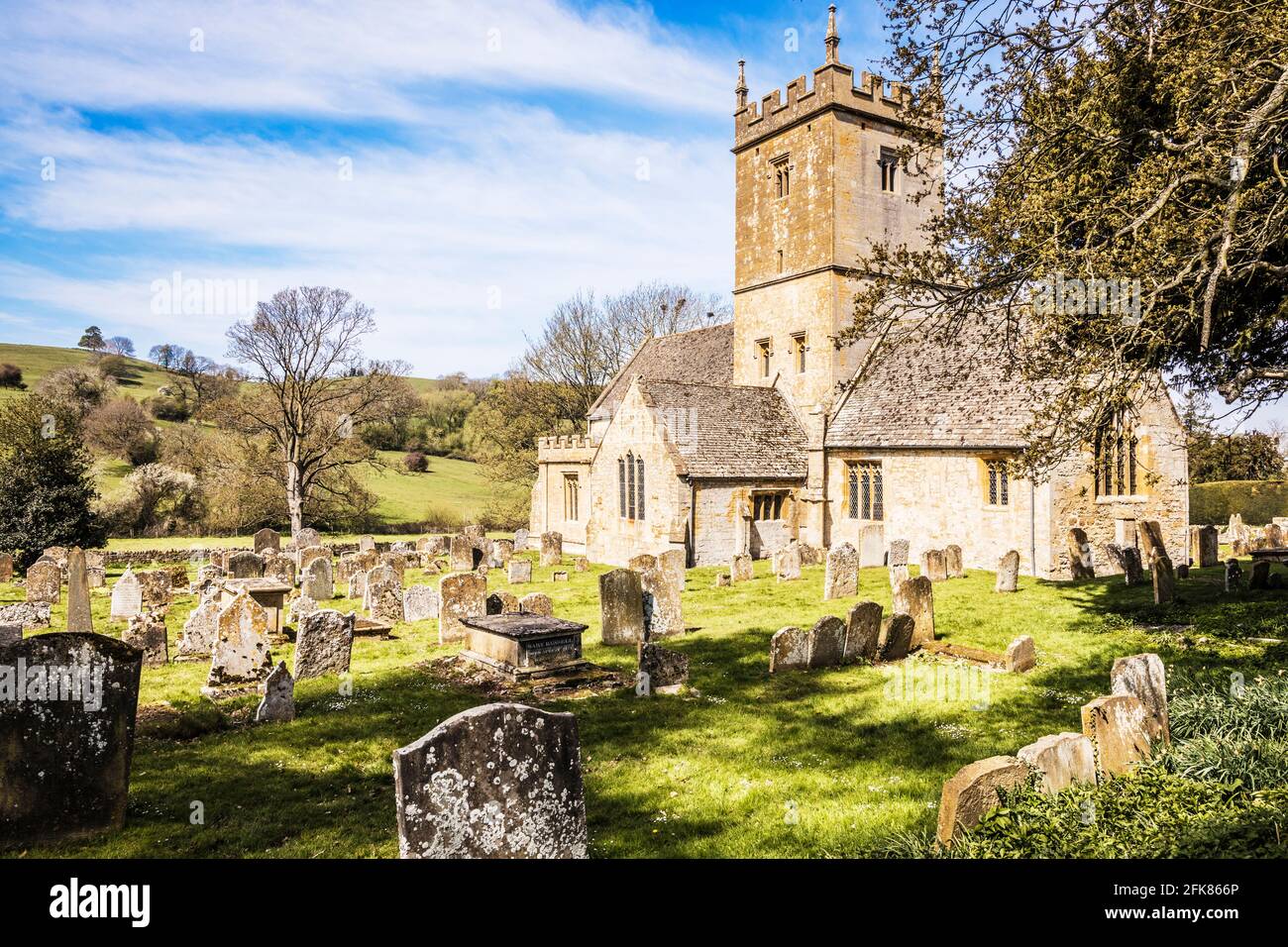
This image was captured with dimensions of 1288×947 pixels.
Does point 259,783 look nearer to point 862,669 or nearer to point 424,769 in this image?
point 424,769

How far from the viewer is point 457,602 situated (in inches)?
577

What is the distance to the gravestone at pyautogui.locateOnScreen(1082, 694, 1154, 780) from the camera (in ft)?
21.3

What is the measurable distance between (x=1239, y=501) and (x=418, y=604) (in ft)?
103

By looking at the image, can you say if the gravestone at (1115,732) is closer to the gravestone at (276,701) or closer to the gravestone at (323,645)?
the gravestone at (276,701)

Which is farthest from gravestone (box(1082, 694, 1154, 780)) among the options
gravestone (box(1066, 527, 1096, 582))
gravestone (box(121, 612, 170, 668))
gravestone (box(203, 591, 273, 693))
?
gravestone (box(1066, 527, 1096, 582))

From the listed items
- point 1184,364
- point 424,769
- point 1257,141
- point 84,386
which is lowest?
point 424,769

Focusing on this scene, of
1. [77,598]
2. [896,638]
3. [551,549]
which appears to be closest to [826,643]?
[896,638]

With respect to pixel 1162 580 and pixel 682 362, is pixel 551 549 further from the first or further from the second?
pixel 1162 580

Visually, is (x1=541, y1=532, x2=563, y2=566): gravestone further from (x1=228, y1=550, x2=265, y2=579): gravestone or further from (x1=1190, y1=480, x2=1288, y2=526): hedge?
(x1=1190, y1=480, x2=1288, y2=526): hedge

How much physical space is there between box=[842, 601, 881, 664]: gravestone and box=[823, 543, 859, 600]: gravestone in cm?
524

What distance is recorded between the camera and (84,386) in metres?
50.2

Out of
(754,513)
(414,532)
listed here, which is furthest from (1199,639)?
(414,532)

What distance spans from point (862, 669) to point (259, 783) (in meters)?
8.24

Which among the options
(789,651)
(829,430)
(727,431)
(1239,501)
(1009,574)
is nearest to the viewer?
(789,651)
